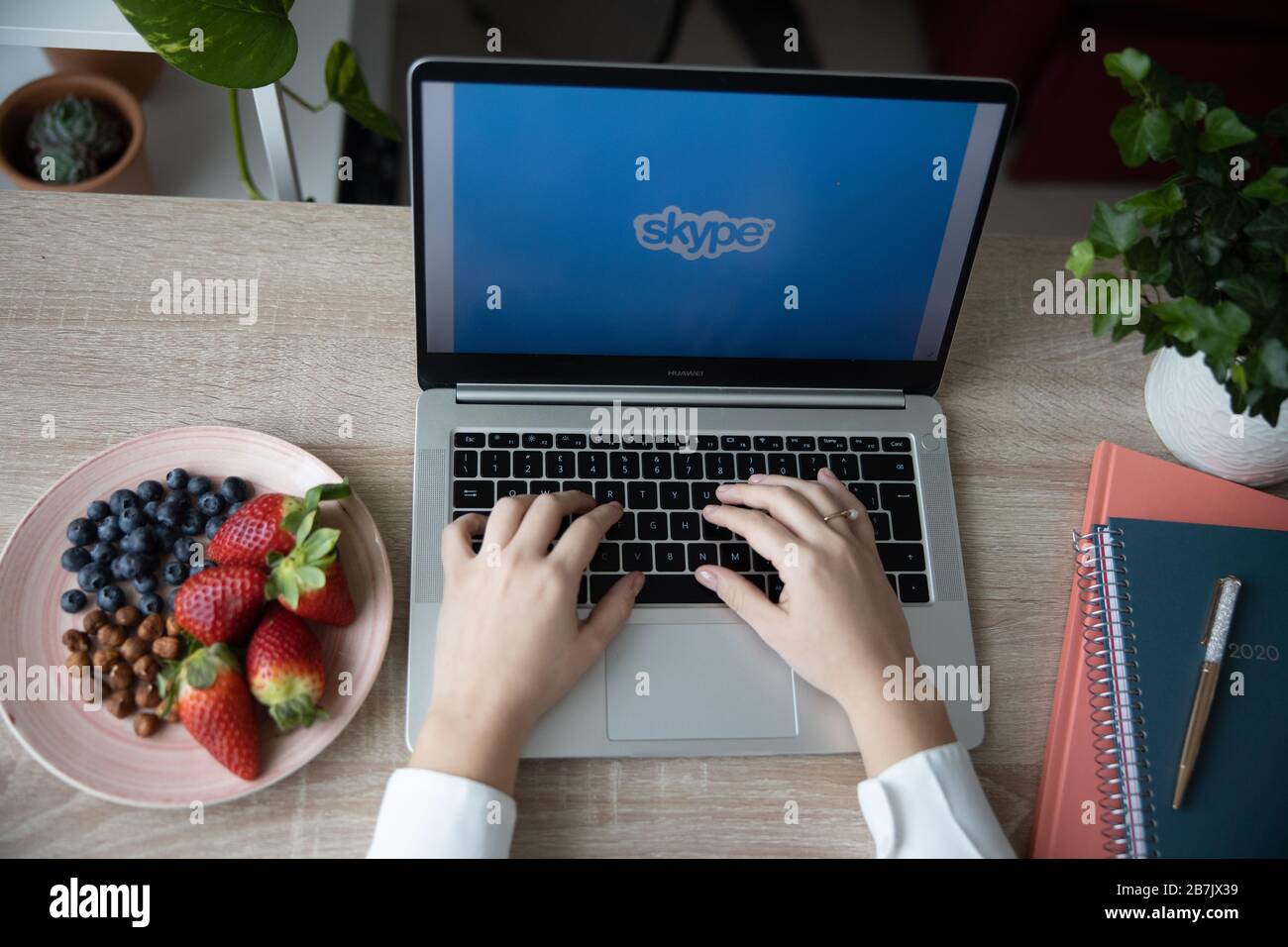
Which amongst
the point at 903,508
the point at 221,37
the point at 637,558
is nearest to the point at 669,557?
the point at 637,558

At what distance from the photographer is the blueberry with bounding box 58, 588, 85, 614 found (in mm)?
826

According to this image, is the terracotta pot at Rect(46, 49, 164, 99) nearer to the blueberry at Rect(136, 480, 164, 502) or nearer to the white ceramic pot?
the blueberry at Rect(136, 480, 164, 502)

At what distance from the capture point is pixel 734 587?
87cm

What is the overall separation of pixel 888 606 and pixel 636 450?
27 centimetres

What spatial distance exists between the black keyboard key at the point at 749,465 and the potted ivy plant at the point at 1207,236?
32cm

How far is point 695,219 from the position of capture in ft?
2.78

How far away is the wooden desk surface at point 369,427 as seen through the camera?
81cm

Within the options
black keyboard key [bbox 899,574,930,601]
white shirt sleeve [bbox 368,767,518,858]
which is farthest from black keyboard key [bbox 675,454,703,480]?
white shirt sleeve [bbox 368,767,518,858]

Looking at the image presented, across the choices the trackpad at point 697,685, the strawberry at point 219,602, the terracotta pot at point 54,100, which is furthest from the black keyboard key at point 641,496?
the terracotta pot at point 54,100

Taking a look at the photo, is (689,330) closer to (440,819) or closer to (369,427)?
(369,427)
